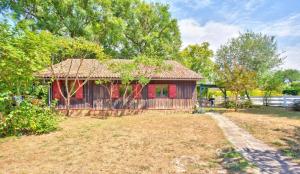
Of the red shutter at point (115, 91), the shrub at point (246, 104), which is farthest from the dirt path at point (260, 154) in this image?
the shrub at point (246, 104)

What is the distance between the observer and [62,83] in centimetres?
1875

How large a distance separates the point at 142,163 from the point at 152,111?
42.4ft

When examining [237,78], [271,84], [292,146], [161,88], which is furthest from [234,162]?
[271,84]

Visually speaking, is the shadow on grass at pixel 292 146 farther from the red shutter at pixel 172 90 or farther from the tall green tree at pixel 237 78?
the red shutter at pixel 172 90

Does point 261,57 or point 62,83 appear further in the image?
Result: point 261,57

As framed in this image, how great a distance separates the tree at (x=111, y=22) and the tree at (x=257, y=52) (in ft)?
30.0

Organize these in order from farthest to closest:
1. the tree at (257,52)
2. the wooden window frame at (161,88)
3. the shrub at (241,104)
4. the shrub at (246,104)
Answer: the tree at (257,52), the shrub at (246,104), the shrub at (241,104), the wooden window frame at (161,88)

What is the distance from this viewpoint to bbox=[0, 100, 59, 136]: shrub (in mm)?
10461

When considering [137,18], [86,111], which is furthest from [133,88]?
[137,18]

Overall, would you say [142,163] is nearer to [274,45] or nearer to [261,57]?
[261,57]

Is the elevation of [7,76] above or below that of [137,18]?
below

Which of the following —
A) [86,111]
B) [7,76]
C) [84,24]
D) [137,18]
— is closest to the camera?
[7,76]

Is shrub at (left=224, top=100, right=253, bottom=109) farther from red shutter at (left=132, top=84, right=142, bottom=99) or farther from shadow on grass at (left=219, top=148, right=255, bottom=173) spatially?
shadow on grass at (left=219, top=148, right=255, bottom=173)

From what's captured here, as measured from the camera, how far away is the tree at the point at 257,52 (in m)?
30.7
